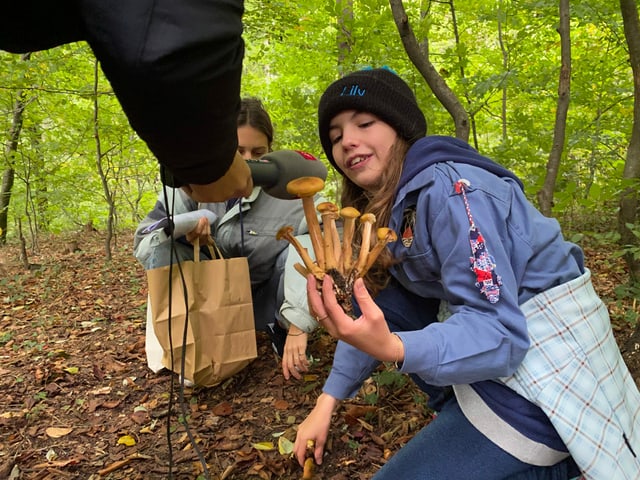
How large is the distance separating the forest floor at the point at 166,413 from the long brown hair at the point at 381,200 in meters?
0.75

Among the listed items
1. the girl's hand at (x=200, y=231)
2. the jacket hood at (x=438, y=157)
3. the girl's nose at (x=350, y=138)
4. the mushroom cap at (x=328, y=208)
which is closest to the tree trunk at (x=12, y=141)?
the girl's hand at (x=200, y=231)

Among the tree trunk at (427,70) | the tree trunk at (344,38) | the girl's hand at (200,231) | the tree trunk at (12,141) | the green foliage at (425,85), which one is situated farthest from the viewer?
the tree trunk at (12,141)

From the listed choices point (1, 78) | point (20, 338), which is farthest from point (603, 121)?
point (1, 78)

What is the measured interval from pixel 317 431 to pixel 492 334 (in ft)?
2.80

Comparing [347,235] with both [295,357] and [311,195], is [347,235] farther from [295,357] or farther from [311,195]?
[295,357]

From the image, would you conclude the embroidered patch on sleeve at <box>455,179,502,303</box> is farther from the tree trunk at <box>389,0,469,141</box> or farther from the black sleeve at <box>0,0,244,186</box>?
the tree trunk at <box>389,0,469,141</box>

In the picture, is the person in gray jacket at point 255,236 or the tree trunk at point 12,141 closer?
Result: the person in gray jacket at point 255,236

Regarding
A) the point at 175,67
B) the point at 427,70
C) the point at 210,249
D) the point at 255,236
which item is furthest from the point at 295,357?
the point at 427,70

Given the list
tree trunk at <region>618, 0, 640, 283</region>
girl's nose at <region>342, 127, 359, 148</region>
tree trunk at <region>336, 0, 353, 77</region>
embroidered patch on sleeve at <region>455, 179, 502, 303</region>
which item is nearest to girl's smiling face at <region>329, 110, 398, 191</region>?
girl's nose at <region>342, 127, 359, 148</region>

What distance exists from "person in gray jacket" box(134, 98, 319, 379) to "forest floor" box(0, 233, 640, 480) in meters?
0.27

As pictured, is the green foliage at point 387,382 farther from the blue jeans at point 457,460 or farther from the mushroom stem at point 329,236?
the mushroom stem at point 329,236

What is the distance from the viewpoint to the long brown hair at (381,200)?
4.78 ft

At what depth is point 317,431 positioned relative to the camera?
164cm

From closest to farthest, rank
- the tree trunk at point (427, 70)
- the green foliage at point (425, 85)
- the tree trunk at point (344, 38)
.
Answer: the tree trunk at point (427, 70) → the tree trunk at point (344, 38) → the green foliage at point (425, 85)
